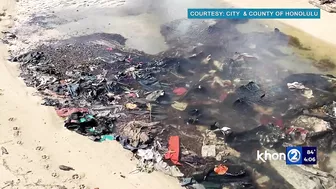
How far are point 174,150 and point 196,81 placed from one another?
399cm

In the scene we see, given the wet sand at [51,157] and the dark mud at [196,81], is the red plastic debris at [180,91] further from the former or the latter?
the wet sand at [51,157]

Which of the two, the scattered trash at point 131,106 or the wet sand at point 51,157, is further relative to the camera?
the scattered trash at point 131,106

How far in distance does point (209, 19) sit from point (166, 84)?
617 centimetres

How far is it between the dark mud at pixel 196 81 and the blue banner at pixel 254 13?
1.34m

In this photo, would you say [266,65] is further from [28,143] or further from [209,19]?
[28,143]

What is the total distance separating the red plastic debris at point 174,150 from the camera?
40.5 feet

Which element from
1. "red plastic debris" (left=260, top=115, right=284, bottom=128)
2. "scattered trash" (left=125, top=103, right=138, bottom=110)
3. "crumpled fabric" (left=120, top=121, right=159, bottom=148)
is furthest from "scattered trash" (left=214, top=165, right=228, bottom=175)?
"scattered trash" (left=125, top=103, right=138, bottom=110)

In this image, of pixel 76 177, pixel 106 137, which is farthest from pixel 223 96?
pixel 76 177

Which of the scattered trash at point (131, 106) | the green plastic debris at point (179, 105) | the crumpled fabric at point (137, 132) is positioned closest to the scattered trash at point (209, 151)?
the crumpled fabric at point (137, 132)

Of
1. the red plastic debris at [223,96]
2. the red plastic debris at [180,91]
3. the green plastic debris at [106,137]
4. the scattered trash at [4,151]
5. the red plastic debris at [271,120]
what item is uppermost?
the red plastic debris at [180,91]

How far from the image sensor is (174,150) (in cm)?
1266

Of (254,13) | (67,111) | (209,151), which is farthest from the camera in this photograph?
(254,13)

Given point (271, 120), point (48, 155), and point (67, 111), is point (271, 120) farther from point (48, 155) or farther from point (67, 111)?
point (48, 155)

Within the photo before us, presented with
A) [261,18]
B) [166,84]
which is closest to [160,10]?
[261,18]
